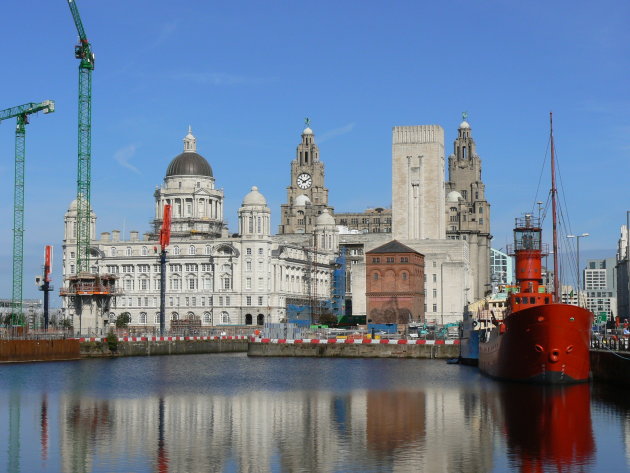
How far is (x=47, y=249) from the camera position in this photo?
590ft

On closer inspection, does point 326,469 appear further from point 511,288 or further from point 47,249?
point 47,249

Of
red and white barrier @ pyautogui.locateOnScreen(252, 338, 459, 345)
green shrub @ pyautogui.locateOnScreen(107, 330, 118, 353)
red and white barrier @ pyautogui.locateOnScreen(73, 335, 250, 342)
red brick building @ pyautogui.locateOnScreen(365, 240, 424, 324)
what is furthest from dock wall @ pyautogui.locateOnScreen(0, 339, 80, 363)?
red brick building @ pyautogui.locateOnScreen(365, 240, 424, 324)

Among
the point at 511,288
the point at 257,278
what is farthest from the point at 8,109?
the point at 511,288

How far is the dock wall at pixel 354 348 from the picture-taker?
119 m

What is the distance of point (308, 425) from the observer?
51.9 meters

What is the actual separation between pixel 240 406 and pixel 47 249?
12577cm

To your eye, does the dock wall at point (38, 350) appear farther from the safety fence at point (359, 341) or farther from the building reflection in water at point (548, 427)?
the building reflection in water at point (548, 427)

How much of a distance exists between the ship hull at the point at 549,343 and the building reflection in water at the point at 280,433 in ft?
15.9

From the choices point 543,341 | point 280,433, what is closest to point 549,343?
point 543,341

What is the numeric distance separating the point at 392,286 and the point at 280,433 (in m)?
140

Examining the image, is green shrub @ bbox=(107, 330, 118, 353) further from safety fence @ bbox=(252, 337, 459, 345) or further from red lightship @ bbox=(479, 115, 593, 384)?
red lightship @ bbox=(479, 115, 593, 384)

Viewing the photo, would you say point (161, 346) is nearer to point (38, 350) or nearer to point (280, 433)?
point (38, 350)

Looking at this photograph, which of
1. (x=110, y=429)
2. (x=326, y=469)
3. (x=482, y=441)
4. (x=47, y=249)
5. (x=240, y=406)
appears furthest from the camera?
(x=47, y=249)

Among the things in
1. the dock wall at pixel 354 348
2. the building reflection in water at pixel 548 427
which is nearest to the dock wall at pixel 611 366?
the building reflection in water at pixel 548 427
